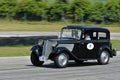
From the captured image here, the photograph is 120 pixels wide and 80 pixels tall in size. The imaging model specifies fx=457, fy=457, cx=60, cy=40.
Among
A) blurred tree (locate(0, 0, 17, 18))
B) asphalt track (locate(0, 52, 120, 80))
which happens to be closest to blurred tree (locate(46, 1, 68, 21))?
blurred tree (locate(0, 0, 17, 18))

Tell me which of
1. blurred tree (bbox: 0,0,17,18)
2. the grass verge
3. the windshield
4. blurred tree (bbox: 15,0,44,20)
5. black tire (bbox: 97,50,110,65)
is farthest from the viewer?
blurred tree (bbox: 0,0,17,18)

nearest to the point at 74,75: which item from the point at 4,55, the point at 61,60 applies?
the point at 61,60

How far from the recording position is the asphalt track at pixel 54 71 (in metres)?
14.6

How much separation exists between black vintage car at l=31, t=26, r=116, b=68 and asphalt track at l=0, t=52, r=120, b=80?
363 millimetres

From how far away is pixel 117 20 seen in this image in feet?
200

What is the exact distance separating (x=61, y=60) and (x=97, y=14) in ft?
140

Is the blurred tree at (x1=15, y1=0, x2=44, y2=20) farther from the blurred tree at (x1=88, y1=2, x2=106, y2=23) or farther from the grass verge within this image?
the grass verge

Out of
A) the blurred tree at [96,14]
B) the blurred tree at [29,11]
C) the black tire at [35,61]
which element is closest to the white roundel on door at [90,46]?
the black tire at [35,61]

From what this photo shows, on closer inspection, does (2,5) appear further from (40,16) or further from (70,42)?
(70,42)

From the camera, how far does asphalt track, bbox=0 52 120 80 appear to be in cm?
1464

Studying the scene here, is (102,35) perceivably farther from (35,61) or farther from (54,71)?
(54,71)

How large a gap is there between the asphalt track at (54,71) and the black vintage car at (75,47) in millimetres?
363

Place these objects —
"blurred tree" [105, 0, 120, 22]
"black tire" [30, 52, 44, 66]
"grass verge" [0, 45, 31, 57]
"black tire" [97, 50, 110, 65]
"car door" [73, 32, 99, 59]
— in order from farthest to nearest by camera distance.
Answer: "blurred tree" [105, 0, 120, 22] < "grass verge" [0, 45, 31, 57] < "black tire" [97, 50, 110, 65] < "car door" [73, 32, 99, 59] < "black tire" [30, 52, 44, 66]

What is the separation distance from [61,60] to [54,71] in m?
1.22
